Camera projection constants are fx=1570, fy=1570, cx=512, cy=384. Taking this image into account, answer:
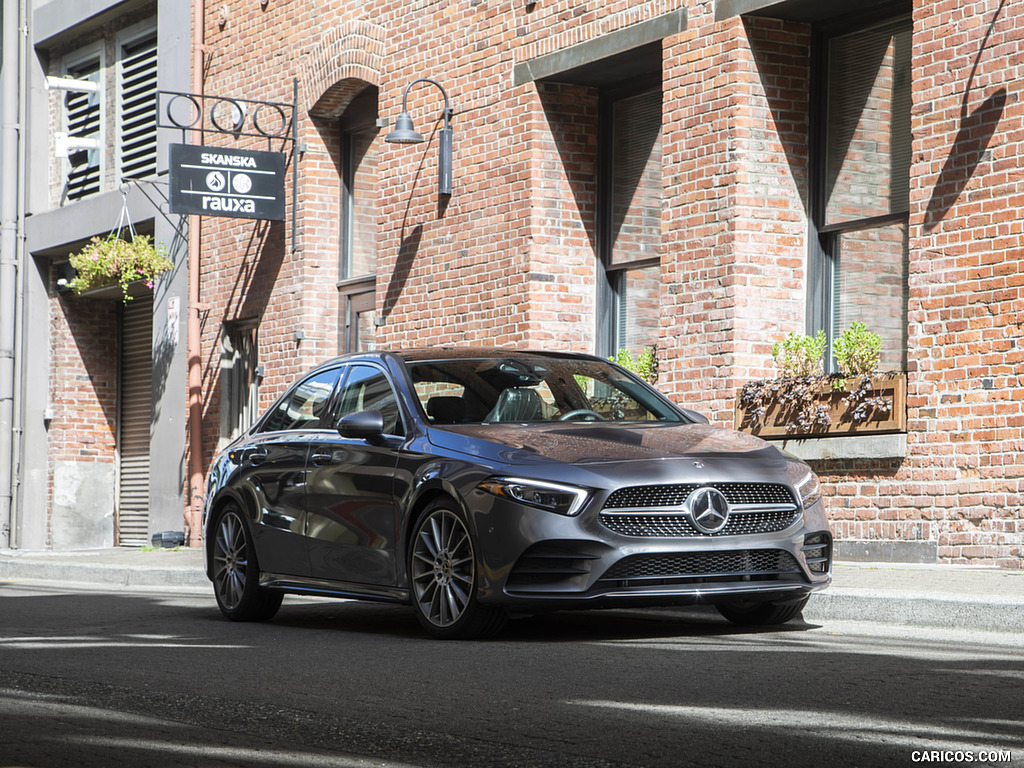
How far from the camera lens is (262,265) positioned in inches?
761

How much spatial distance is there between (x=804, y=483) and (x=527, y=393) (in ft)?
5.30

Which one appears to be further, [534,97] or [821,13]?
[534,97]

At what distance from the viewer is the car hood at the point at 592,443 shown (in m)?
7.48

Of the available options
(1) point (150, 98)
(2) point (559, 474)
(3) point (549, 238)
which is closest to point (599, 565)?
(2) point (559, 474)

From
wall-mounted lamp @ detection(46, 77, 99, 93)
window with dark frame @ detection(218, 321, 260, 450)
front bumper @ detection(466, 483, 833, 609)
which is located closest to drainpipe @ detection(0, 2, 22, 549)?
wall-mounted lamp @ detection(46, 77, 99, 93)

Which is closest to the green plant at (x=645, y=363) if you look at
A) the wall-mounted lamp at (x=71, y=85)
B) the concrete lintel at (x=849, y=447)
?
the concrete lintel at (x=849, y=447)

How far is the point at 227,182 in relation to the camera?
17625 millimetres

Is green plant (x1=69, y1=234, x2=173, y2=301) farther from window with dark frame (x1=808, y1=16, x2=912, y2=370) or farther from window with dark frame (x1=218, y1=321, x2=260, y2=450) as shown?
window with dark frame (x1=808, y1=16, x2=912, y2=370)

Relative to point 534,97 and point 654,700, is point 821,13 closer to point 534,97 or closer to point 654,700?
point 534,97

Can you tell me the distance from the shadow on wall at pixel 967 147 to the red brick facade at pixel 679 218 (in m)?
0.02

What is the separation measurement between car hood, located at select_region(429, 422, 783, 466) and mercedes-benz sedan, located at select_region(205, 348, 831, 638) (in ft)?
0.05

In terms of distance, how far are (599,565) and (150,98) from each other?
15927 millimetres

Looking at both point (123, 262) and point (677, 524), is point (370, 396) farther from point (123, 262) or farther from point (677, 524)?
point (123, 262)

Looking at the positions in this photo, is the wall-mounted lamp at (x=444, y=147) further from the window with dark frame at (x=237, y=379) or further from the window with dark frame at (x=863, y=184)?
the window with dark frame at (x=237, y=379)
